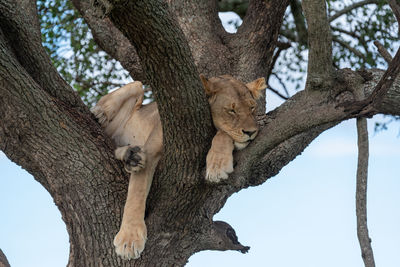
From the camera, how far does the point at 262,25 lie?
5.55 m

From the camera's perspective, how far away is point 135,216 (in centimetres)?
377

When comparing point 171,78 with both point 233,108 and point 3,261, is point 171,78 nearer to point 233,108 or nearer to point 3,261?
point 233,108

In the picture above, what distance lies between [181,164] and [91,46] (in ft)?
13.3

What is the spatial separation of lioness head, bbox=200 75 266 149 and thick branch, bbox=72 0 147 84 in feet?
6.27

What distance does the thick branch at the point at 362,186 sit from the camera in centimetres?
380

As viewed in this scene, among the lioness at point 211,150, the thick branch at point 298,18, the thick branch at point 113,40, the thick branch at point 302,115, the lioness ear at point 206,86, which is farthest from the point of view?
the thick branch at point 298,18

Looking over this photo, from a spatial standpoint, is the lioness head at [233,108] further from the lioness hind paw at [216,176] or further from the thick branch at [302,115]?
the lioness hind paw at [216,176]

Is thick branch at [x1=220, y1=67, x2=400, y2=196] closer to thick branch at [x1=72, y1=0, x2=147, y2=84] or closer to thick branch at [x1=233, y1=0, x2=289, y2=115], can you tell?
thick branch at [x1=233, y1=0, x2=289, y2=115]

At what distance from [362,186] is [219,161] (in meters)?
1.16

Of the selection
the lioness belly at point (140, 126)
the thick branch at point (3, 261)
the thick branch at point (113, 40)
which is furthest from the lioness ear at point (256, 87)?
the thick branch at point (3, 261)

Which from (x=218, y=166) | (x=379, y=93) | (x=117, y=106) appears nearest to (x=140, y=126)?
(x=117, y=106)

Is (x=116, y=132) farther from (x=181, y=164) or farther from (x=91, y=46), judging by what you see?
(x=91, y=46)

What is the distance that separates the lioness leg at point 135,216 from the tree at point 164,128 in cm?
Result: 12

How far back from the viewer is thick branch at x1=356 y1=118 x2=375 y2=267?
380cm
